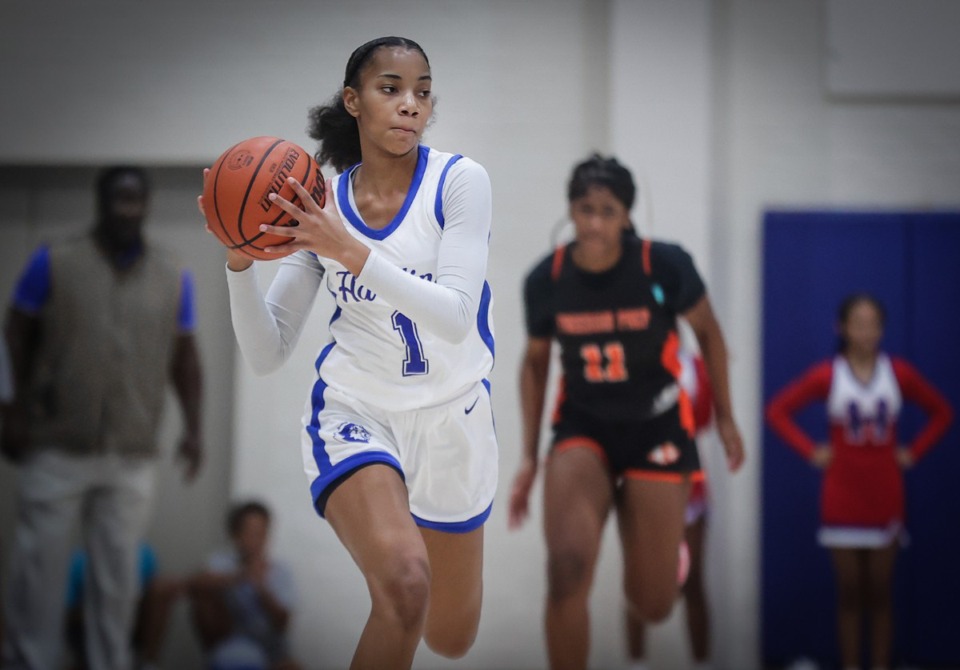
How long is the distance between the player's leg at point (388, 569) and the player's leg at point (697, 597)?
2.62 meters

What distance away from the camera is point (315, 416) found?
2.58 metres

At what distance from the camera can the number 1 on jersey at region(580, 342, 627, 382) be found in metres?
3.49

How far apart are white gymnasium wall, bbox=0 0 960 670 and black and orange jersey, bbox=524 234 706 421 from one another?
1.08m

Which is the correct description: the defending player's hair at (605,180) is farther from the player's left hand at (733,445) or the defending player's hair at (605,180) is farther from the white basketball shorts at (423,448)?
the white basketball shorts at (423,448)

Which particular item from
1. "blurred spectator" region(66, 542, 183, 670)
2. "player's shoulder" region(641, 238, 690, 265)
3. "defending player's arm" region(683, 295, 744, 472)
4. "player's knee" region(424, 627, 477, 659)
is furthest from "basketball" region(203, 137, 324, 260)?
"blurred spectator" region(66, 542, 183, 670)

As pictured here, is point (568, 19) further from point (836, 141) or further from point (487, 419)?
point (487, 419)

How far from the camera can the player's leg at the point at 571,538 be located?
11.0ft

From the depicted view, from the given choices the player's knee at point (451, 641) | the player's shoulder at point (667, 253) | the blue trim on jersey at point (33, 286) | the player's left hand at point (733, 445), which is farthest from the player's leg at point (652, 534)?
the blue trim on jersey at point (33, 286)

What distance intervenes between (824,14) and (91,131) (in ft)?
10.1

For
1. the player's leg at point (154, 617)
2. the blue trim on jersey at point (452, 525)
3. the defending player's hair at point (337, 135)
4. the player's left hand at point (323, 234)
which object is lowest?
the player's leg at point (154, 617)

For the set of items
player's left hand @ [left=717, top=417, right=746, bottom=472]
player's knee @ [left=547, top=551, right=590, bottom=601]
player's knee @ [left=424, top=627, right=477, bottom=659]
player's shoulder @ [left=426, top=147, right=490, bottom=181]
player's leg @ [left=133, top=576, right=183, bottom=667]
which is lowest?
player's leg @ [left=133, top=576, right=183, bottom=667]

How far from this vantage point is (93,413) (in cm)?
431

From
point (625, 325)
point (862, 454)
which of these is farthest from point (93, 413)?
point (862, 454)

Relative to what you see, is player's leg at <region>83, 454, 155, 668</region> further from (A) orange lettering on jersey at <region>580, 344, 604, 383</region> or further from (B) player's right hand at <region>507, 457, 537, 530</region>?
(A) orange lettering on jersey at <region>580, 344, 604, 383</region>
